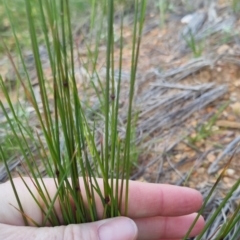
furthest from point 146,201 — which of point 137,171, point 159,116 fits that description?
point 159,116

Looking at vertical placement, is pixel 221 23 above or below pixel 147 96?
above

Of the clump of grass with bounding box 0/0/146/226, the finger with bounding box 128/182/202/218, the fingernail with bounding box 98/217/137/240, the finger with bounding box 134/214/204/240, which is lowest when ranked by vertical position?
the finger with bounding box 134/214/204/240

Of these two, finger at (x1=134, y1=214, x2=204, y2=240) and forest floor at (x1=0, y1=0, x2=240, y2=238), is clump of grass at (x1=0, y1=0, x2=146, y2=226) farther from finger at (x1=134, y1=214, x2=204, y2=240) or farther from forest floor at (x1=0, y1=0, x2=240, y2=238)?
forest floor at (x1=0, y1=0, x2=240, y2=238)

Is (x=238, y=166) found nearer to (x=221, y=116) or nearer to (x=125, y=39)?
(x=221, y=116)

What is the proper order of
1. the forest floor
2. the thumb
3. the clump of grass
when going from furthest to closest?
the forest floor < the thumb < the clump of grass

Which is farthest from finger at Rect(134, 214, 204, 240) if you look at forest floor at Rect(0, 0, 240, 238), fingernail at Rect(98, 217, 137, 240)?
fingernail at Rect(98, 217, 137, 240)

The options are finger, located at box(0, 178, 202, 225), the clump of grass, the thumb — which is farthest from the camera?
finger, located at box(0, 178, 202, 225)

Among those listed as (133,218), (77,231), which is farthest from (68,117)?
(133,218)

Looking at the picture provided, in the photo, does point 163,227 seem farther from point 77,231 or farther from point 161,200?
point 77,231
